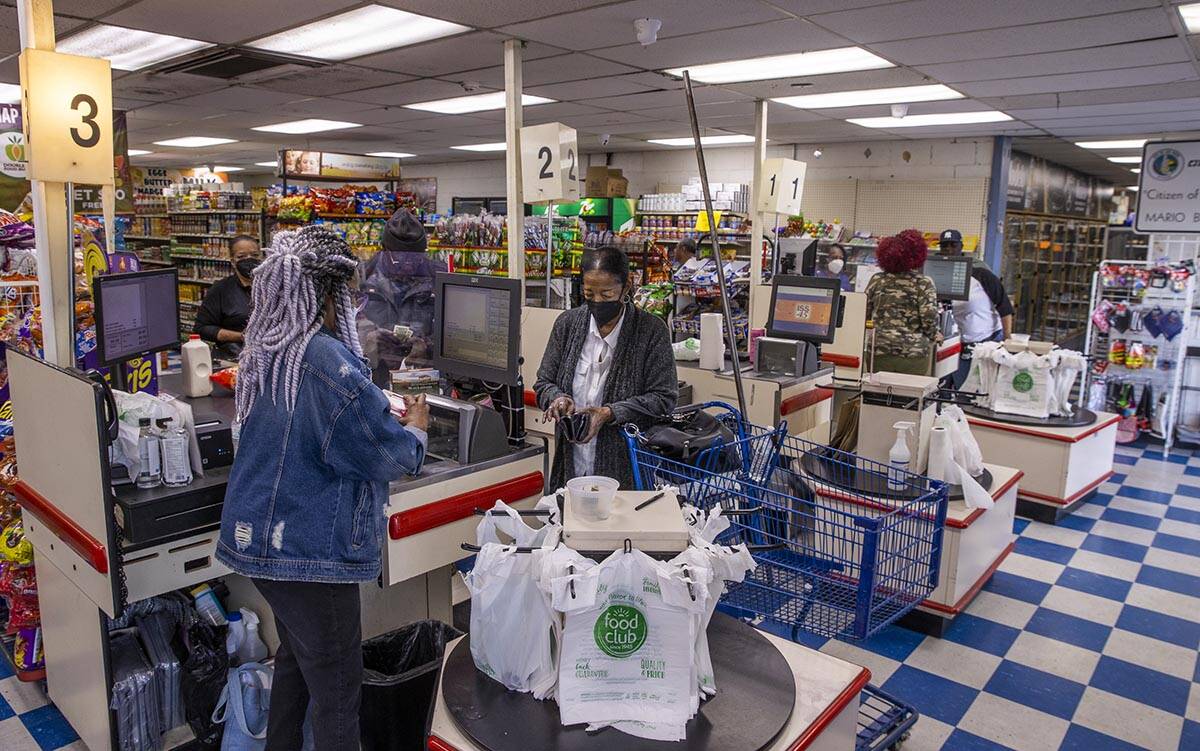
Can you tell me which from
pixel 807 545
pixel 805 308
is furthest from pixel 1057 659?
pixel 805 308

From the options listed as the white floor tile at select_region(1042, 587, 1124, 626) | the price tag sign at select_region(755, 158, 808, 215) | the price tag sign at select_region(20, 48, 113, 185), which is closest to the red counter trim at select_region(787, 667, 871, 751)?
the price tag sign at select_region(20, 48, 113, 185)

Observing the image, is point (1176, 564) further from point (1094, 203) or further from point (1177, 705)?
point (1094, 203)

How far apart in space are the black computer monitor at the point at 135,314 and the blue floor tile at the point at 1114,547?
5.26m

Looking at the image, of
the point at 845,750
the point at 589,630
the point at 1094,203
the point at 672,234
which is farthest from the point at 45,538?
the point at 1094,203

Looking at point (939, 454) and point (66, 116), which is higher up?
point (66, 116)

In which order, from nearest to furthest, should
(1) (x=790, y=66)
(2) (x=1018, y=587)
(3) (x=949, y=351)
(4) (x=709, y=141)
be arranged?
(2) (x=1018, y=587), (1) (x=790, y=66), (3) (x=949, y=351), (4) (x=709, y=141)

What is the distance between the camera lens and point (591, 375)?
132 inches

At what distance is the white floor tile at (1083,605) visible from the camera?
423 cm

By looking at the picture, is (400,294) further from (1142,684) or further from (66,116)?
(1142,684)

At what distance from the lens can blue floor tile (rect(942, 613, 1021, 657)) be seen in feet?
12.8

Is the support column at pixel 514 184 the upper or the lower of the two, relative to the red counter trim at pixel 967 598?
upper

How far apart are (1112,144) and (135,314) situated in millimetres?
11565

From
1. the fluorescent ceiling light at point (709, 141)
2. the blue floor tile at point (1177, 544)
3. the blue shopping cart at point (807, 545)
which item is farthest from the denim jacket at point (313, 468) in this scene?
the fluorescent ceiling light at point (709, 141)

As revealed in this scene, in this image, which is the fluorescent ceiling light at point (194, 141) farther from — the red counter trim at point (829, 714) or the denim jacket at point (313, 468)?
A: the red counter trim at point (829, 714)
